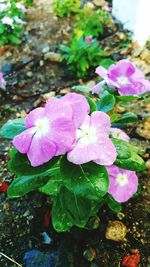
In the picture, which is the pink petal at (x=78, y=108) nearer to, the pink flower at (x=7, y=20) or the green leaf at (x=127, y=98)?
the green leaf at (x=127, y=98)

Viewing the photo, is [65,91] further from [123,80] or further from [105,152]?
[105,152]

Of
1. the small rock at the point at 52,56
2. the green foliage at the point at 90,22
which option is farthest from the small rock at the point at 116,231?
the green foliage at the point at 90,22

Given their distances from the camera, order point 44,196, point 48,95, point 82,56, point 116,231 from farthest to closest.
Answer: point 82,56 < point 48,95 < point 44,196 < point 116,231

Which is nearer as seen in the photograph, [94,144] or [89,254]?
[94,144]

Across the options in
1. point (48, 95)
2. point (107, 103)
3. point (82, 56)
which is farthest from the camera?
point (82, 56)

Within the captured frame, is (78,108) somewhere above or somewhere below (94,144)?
above

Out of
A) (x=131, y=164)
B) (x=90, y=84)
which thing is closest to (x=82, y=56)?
(x=90, y=84)
